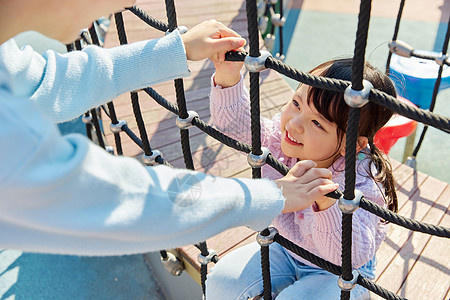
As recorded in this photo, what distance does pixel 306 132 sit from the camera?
2.69 feet

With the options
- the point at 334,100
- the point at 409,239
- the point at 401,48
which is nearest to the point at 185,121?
the point at 334,100

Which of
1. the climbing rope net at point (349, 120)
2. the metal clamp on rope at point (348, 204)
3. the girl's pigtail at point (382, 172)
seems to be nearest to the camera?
the climbing rope net at point (349, 120)

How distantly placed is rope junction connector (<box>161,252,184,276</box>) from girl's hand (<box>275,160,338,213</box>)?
2.05ft

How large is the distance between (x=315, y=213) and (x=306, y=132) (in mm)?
149

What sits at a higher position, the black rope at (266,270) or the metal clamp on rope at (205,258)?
the black rope at (266,270)

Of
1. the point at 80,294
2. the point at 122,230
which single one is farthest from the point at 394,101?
the point at 80,294

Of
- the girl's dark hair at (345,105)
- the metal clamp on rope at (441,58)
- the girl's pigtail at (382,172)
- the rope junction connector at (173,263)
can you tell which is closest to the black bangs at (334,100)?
the girl's dark hair at (345,105)

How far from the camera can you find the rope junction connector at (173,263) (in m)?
1.21

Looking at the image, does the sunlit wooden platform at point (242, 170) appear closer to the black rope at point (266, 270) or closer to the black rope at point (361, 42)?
the black rope at point (266, 270)

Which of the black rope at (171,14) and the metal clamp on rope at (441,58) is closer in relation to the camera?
the black rope at (171,14)

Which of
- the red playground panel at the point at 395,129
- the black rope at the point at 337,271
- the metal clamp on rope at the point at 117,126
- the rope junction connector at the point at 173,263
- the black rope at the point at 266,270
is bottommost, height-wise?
the rope junction connector at the point at 173,263

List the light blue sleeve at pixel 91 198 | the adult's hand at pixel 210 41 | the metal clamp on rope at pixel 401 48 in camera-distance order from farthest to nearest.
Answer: the metal clamp on rope at pixel 401 48, the adult's hand at pixel 210 41, the light blue sleeve at pixel 91 198

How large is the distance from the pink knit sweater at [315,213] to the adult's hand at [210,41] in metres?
0.11

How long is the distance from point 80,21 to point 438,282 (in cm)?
102
